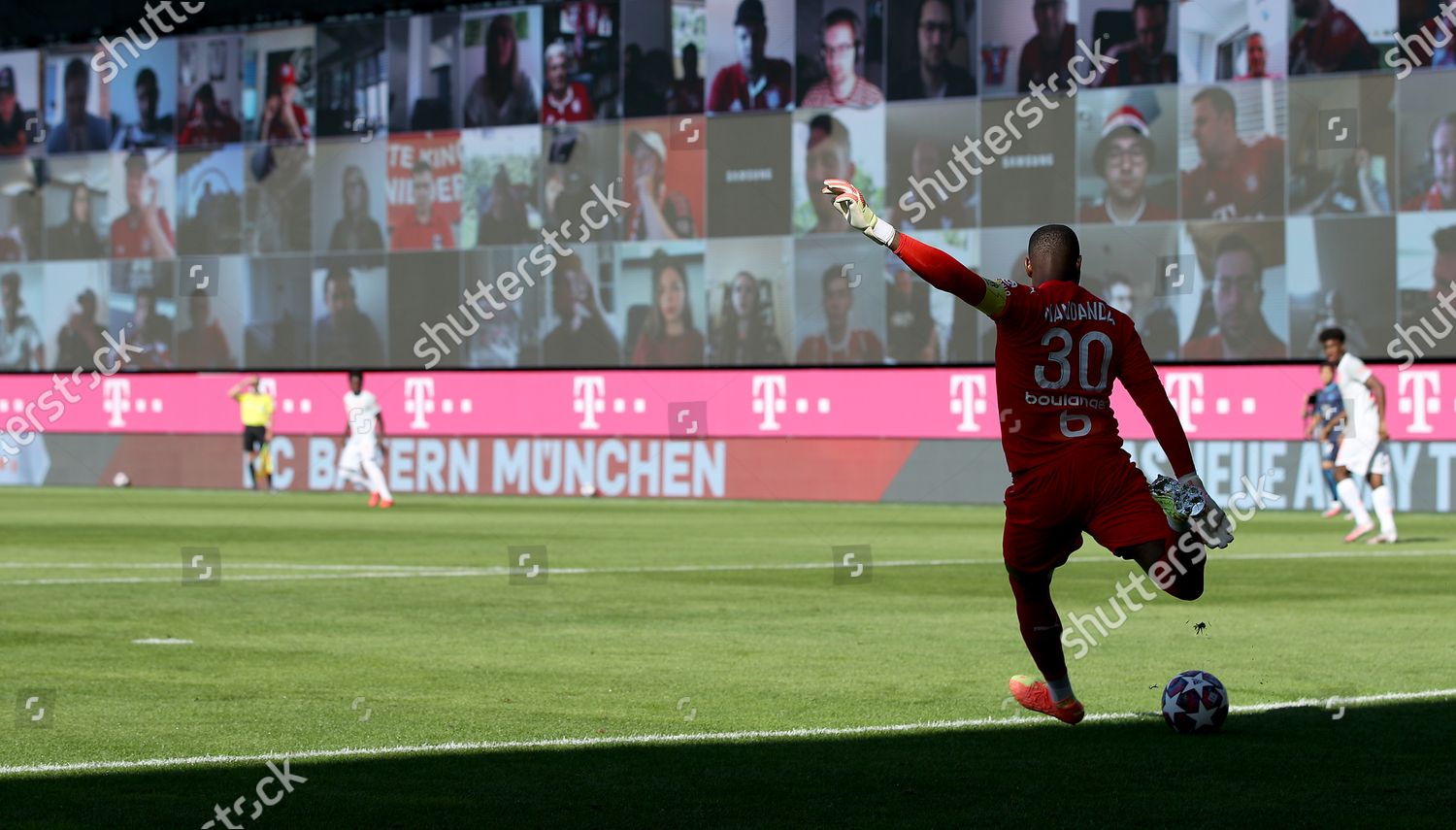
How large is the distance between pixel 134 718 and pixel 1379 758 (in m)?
5.33

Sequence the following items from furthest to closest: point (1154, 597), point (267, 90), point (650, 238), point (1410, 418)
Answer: point (267, 90) < point (650, 238) < point (1410, 418) < point (1154, 597)

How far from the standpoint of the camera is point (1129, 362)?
8.89 meters

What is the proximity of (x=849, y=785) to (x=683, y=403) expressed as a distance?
34480 millimetres

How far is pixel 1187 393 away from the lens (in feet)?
125

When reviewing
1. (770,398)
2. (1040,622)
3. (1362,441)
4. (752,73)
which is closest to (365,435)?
(770,398)

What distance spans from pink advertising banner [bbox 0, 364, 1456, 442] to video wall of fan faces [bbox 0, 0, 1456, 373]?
0.82 metres

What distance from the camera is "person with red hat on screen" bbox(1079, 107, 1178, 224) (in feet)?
130

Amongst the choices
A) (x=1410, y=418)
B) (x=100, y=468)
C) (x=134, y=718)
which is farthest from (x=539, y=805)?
(x=100, y=468)

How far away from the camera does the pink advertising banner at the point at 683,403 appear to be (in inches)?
1441

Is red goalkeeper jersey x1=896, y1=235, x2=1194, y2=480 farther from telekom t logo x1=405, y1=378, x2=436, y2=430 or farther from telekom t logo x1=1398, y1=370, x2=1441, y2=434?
telekom t logo x1=405, y1=378, x2=436, y2=430

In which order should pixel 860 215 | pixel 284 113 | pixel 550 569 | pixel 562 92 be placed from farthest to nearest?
pixel 284 113
pixel 562 92
pixel 550 569
pixel 860 215

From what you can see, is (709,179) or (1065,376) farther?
(709,179)

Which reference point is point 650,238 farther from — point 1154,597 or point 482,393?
point 1154,597

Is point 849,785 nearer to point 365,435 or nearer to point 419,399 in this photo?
point 365,435
